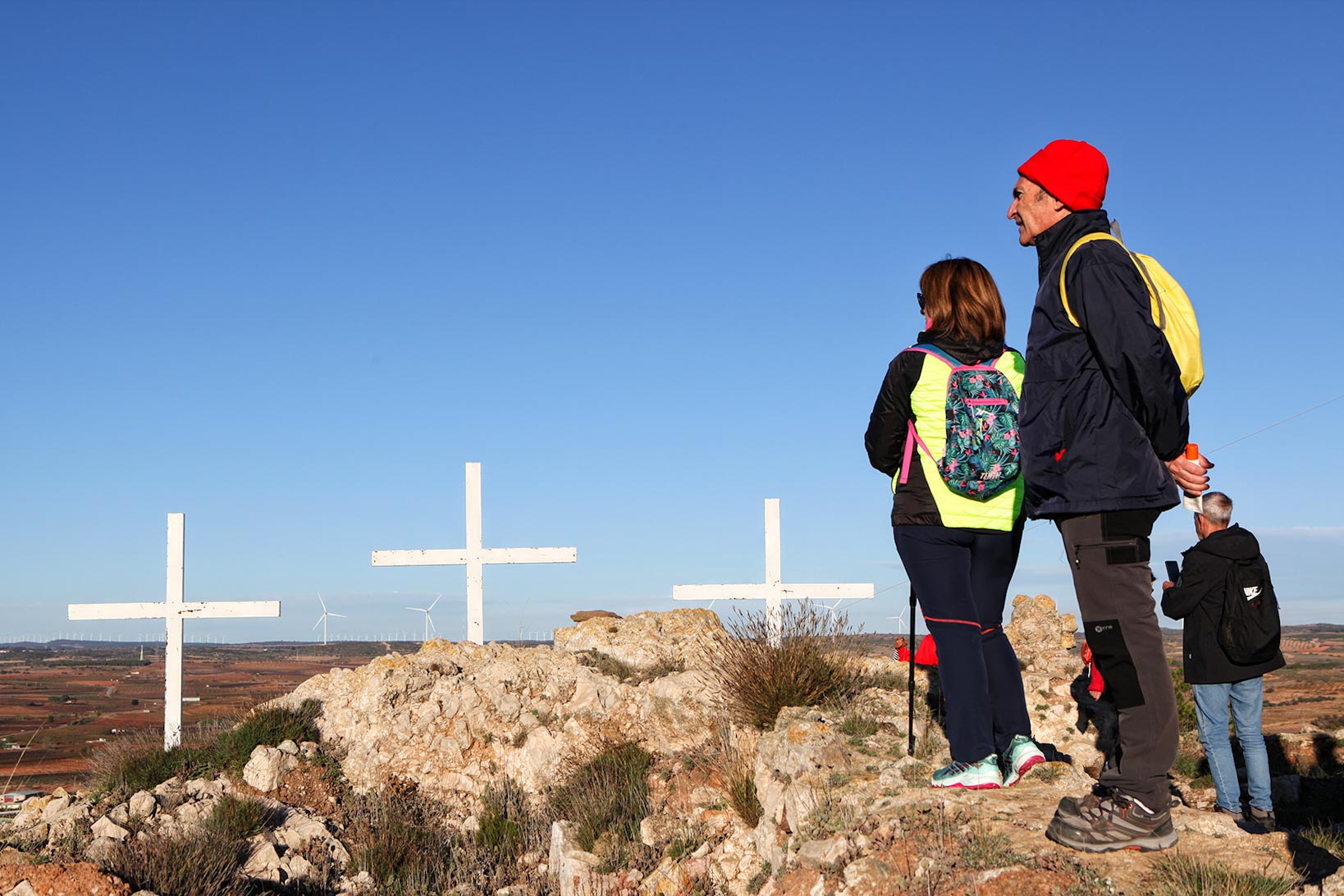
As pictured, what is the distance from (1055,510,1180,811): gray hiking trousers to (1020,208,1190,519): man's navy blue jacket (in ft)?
0.32

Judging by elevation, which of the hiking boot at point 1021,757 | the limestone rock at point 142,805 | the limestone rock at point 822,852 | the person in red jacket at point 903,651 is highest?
the person in red jacket at point 903,651

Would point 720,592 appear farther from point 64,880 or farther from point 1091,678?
point 64,880

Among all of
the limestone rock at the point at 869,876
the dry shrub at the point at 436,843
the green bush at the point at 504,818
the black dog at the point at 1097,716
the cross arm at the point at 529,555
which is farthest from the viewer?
the cross arm at the point at 529,555

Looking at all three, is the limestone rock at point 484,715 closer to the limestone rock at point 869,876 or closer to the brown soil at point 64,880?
the brown soil at point 64,880

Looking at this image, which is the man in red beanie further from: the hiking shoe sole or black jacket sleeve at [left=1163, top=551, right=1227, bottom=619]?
black jacket sleeve at [left=1163, top=551, right=1227, bottom=619]

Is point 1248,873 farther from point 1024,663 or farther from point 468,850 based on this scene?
point 468,850

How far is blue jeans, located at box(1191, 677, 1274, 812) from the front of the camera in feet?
18.0

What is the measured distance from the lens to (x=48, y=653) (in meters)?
97.9

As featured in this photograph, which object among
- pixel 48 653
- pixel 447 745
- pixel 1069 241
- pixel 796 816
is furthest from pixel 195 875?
pixel 48 653

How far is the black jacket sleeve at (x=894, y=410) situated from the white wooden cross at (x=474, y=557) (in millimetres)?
7751

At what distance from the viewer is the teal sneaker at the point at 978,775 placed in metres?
4.49

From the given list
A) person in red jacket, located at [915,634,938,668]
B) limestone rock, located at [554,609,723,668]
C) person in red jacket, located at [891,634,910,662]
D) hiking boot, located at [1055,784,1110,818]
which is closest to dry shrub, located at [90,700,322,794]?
limestone rock, located at [554,609,723,668]

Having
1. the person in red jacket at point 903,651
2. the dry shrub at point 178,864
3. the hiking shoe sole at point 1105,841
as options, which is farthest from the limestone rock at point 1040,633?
the dry shrub at point 178,864

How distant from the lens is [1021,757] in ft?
15.2
